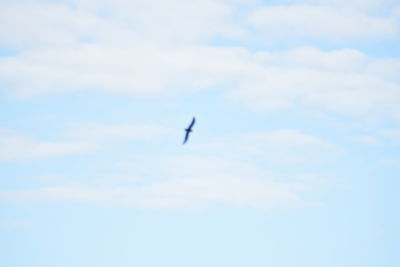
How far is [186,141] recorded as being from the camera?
3050 cm

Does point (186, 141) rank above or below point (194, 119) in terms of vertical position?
below

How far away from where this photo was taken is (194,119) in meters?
32.1

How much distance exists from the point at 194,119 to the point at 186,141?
3.89m
